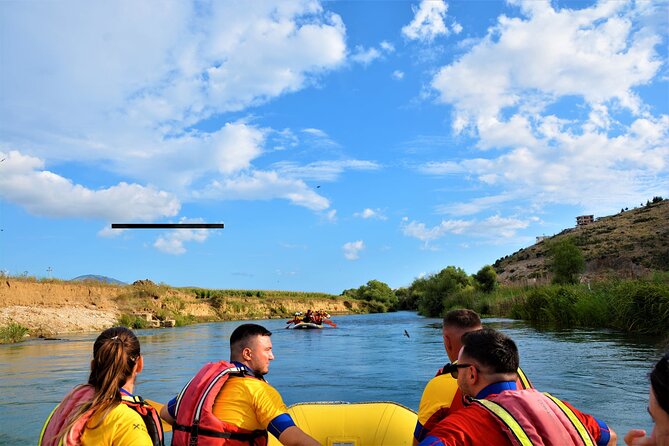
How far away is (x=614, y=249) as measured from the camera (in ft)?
159

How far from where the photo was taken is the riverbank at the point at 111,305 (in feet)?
71.4

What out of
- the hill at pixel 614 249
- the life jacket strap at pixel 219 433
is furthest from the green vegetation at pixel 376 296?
the life jacket strap at pixel 219 433

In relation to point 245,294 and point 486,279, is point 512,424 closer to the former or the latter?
point 486,279

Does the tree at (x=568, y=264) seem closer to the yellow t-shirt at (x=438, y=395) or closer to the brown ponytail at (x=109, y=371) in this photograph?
the yellow t-shirt at (x=438, y=395)

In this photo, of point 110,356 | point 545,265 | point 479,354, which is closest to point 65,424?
point 110,356

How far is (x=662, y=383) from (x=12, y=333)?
21914mm

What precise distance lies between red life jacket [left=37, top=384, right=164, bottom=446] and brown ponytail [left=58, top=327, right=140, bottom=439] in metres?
0.02

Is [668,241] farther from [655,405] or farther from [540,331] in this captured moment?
[655,405]

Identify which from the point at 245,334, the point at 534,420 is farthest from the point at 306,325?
the point at 534,420

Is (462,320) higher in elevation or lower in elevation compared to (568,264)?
lower

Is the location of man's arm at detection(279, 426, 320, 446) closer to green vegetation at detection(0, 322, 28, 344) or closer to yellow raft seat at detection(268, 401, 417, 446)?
yellow raft seat at detection(268, 401, 417, 446)

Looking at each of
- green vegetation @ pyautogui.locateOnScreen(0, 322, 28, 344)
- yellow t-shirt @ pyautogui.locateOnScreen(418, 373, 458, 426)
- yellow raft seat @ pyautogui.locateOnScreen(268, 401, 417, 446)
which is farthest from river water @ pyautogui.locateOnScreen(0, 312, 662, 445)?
yellow t-shirt @ pyautogui.locateOnScreen(418, 373, 458, 426)

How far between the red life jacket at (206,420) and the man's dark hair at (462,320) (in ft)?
4.10

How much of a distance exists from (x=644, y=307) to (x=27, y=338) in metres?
21.5
